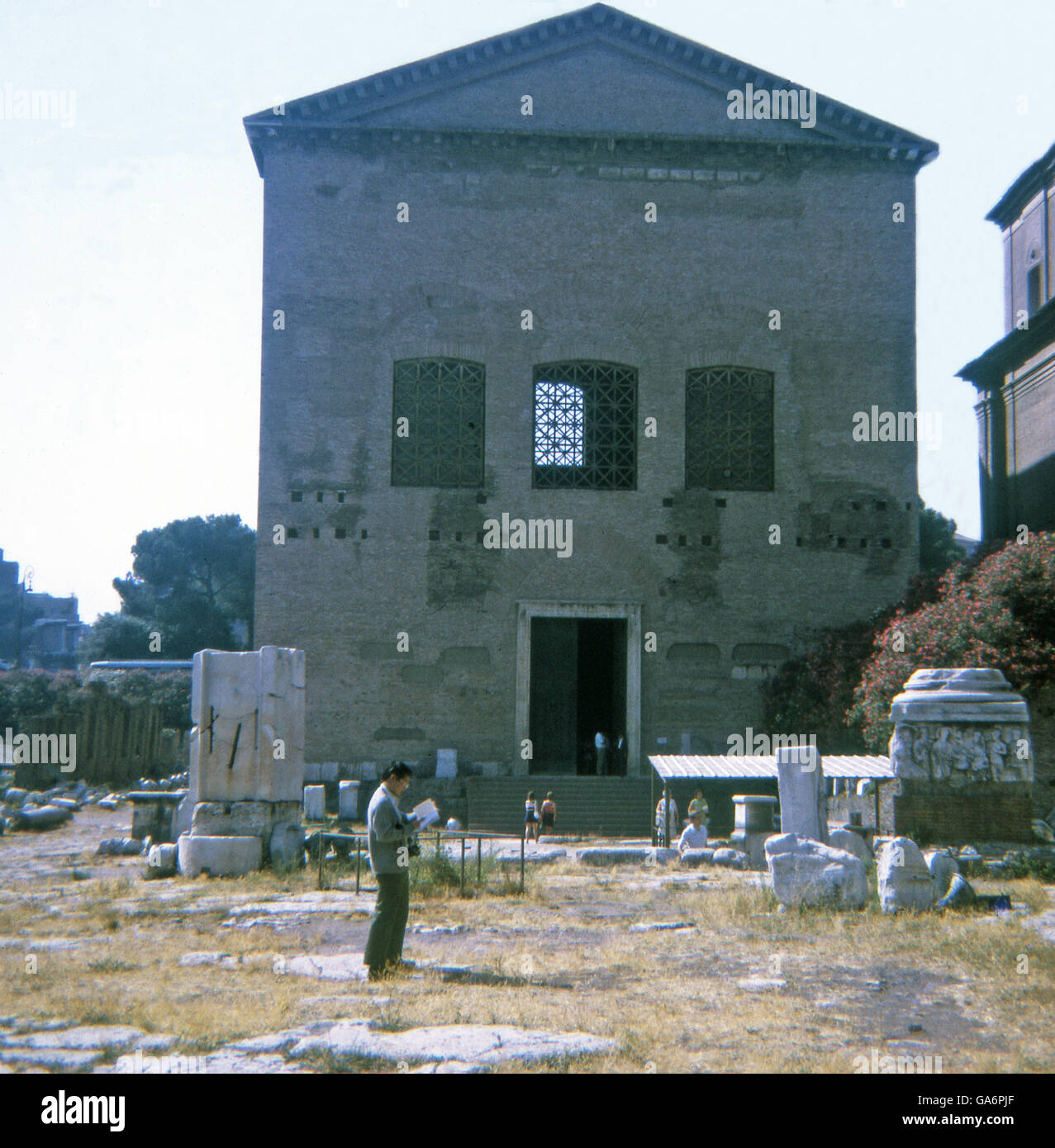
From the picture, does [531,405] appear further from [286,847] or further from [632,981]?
[632,981]

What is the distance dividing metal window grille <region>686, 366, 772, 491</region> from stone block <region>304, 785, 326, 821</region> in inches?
362

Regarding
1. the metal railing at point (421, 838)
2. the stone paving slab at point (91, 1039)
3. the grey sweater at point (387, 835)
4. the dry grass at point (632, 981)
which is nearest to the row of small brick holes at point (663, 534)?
the metal railing at point (421, 838)

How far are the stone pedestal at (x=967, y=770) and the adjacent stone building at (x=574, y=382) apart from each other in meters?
10.8

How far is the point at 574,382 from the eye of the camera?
23.3 metres

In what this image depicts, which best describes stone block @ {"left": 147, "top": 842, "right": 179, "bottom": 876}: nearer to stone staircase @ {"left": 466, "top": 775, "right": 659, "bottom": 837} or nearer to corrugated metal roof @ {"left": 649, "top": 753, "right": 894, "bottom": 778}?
corrugated metal roof @ {"left": 649, "top": 753, "right": 894, "bottom": 778}

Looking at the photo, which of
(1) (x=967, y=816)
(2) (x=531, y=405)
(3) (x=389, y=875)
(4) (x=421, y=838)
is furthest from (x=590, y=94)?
(3) (x=389, y=875)

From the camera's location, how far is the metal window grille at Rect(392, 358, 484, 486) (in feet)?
75.5

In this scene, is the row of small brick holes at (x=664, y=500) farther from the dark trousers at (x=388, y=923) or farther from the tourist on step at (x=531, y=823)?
the dark trousers at (x=388, y=923)

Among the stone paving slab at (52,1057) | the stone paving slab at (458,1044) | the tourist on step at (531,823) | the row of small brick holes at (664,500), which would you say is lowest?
the tourist on step at (531,823)

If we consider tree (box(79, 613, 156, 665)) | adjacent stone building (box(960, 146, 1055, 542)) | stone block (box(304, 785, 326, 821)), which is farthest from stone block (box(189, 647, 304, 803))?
tree (box(79, 613, 156, 665))

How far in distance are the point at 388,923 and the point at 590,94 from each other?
66.1 ft

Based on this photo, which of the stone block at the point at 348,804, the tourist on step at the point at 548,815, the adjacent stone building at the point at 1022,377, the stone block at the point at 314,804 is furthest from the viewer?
the adjacent stone building at the point at 1022,377

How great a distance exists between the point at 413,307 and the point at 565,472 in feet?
13.7

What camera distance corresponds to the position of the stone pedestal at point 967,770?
11.8 meters
